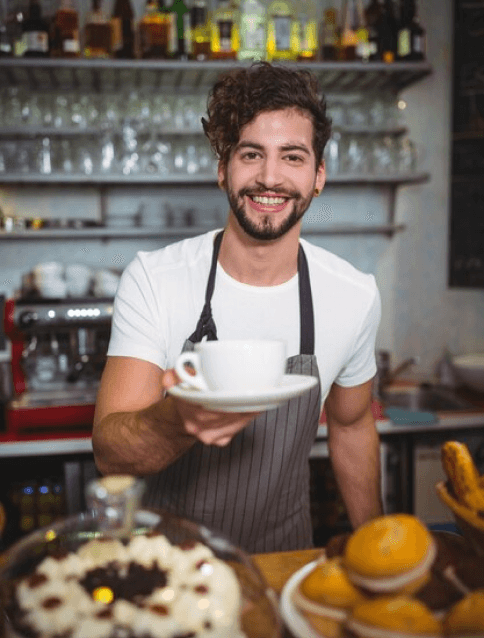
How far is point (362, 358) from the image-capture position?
5.40 feet

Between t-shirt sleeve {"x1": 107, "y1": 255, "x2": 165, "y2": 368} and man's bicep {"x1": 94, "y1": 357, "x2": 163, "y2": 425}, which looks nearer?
man's bicep {"x1": 94, "y1": 357, "x2": 163, "y2": 425}

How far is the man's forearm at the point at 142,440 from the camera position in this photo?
1.05 meters

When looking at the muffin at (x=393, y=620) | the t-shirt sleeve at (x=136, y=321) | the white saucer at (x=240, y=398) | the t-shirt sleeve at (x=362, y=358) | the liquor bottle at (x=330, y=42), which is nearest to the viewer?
the muffin at (x=393, y=620)

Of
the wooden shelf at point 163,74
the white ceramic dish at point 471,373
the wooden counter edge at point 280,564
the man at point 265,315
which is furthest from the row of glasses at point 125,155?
the wooden counter edge at point 280,564

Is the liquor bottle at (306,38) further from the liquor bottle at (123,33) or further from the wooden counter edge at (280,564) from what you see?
the wooden counter edge at (280,564)

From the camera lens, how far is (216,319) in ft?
5.14

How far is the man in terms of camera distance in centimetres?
150

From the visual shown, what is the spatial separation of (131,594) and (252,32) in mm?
2678

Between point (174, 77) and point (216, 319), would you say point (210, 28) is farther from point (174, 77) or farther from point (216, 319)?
point (216, 319)

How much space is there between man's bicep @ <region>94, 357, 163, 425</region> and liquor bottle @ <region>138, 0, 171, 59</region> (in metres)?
1.90

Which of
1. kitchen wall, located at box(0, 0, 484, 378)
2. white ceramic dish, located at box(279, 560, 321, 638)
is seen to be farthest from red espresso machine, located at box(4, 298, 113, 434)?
white ceramic dish, located at box(279, 560, 321, 638)

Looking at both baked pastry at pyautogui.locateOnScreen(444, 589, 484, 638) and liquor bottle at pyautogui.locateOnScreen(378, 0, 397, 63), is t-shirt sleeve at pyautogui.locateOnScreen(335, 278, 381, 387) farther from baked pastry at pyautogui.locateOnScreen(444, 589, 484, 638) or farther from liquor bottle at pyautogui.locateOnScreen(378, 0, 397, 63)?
liquor bottle at pyautogui.locateOnScreen(378, 0, 397, 63)

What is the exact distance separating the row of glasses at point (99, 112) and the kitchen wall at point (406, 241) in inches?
14.8

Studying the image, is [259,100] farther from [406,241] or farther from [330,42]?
[406,241]
